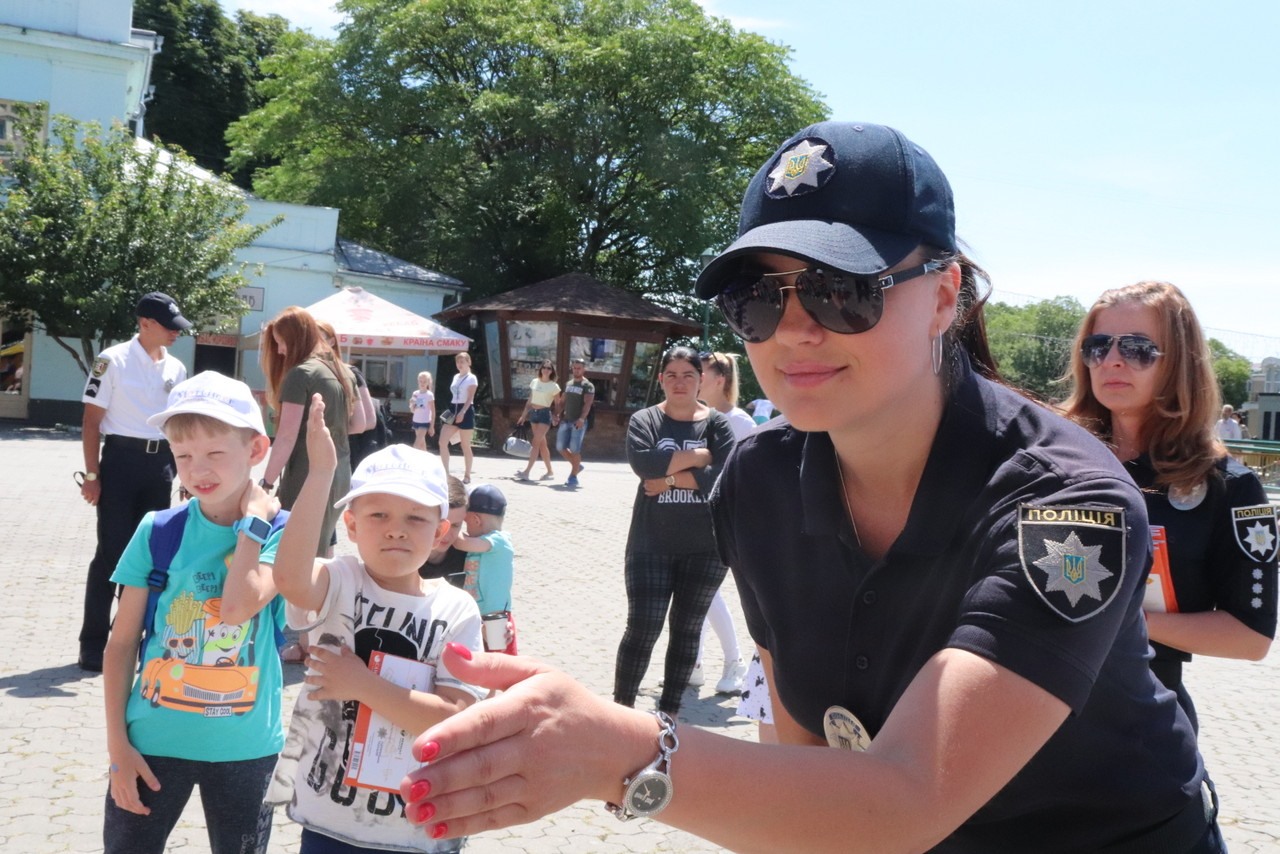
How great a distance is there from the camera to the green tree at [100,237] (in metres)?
23.2

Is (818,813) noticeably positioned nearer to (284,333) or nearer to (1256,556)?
(1256,556)

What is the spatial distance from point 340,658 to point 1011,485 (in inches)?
66.9

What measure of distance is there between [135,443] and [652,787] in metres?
5.97

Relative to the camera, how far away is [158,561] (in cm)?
324

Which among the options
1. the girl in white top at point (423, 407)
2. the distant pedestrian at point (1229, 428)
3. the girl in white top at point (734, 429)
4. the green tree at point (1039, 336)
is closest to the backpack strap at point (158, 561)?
the girl in white top at point (734, 429)

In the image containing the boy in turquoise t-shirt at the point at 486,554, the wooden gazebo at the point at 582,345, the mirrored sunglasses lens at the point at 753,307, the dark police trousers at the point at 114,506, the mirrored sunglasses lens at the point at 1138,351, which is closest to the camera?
the mirrored sunglasses lens at the point at 753,307

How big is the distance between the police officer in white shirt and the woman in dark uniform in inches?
203

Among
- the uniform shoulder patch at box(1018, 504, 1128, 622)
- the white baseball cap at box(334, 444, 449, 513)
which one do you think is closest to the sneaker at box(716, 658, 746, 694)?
the white baseball cap at box(334, 444, 449, 513)

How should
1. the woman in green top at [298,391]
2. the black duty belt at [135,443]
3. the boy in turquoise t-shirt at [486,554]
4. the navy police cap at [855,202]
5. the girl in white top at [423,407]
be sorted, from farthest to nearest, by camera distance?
the girl in white top at [423,407]
the black duty belt at [135,443]
the woman in green top at [298,391]
the boy in turquoise t-shirt at [486,554]
the navy police cap at [855,202]

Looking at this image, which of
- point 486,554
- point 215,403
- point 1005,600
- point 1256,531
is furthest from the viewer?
point 486,554

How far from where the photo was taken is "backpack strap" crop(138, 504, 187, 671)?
3221 millimetres

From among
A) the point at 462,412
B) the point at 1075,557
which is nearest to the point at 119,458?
the point at 1075,557

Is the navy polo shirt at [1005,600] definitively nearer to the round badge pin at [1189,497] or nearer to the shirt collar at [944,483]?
the shirt collar at [944,483]

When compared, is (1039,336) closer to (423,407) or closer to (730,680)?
(423,407)
